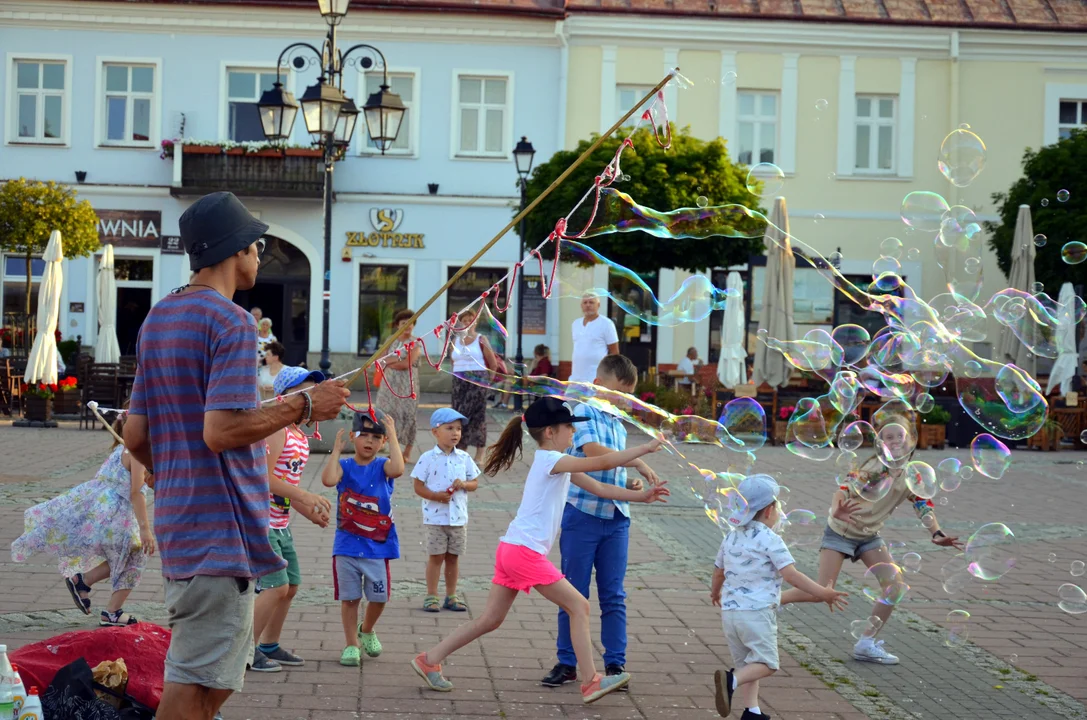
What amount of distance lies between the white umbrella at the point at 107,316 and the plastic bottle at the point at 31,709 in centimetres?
1638

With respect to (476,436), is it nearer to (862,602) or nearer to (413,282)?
(862,602)

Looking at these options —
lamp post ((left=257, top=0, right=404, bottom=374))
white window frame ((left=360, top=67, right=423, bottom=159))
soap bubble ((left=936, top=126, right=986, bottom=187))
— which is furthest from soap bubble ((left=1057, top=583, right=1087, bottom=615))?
white window frame ((left=360, top=67, right=423, bottom=159))

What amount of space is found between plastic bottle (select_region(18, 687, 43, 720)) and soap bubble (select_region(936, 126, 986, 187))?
20.0ft

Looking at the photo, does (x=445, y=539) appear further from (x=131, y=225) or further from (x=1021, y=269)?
(x=131, y=225)

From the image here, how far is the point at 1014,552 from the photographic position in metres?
6.82

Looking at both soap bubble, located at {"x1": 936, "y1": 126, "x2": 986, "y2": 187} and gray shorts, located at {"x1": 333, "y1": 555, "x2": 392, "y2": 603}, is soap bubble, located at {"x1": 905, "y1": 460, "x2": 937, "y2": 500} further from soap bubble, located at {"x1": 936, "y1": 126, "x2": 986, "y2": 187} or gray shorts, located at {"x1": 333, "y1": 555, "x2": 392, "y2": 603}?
gray shorts, located at {"x1": 333, "y1": 555, "x2": 392, "y2": 603}

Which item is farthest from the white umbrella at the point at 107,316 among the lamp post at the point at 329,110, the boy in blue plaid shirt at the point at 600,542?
the boy in blue plaid shirt at the point at 600,542

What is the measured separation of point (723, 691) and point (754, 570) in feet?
1.66

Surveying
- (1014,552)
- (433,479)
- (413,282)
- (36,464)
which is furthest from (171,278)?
(1014,552)

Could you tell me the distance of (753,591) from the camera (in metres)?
5.26

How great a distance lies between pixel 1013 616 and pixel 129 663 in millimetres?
5191

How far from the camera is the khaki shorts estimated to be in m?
7.21

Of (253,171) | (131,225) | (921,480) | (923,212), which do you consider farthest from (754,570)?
(131,225)

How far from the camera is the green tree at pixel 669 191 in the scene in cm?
2081
